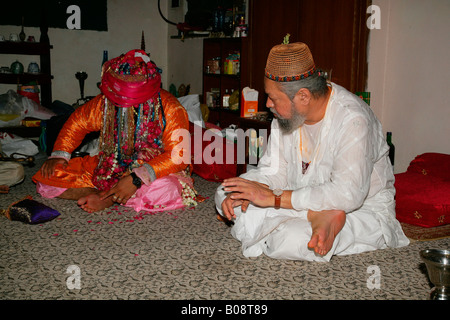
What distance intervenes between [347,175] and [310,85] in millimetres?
451

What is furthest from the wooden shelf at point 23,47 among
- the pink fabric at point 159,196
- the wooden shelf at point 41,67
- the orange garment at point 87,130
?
the pink fabric at point 159,196

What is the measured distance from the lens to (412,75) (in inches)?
124

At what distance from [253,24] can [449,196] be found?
2602 millimetres

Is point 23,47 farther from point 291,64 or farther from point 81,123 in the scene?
point 291,64

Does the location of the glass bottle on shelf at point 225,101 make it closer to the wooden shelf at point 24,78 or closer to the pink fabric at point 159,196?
the pink fabric at point 159,196

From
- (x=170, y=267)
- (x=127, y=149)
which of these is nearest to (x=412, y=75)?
(x=127, y=149)

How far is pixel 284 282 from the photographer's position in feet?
6.55

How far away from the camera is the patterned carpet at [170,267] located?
189cm

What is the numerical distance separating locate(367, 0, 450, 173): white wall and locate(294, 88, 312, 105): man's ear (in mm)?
1344

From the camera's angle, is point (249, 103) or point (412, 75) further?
point (249, 103)

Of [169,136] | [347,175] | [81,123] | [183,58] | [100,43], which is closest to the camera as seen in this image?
[347,175]

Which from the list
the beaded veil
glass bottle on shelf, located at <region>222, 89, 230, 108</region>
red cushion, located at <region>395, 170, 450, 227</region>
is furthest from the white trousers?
glass bottle on shelf, located at <region>222, 89, 230, 108</region>

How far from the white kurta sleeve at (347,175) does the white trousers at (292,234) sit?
0.16 meters

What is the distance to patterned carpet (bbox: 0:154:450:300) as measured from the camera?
189 centimetres
